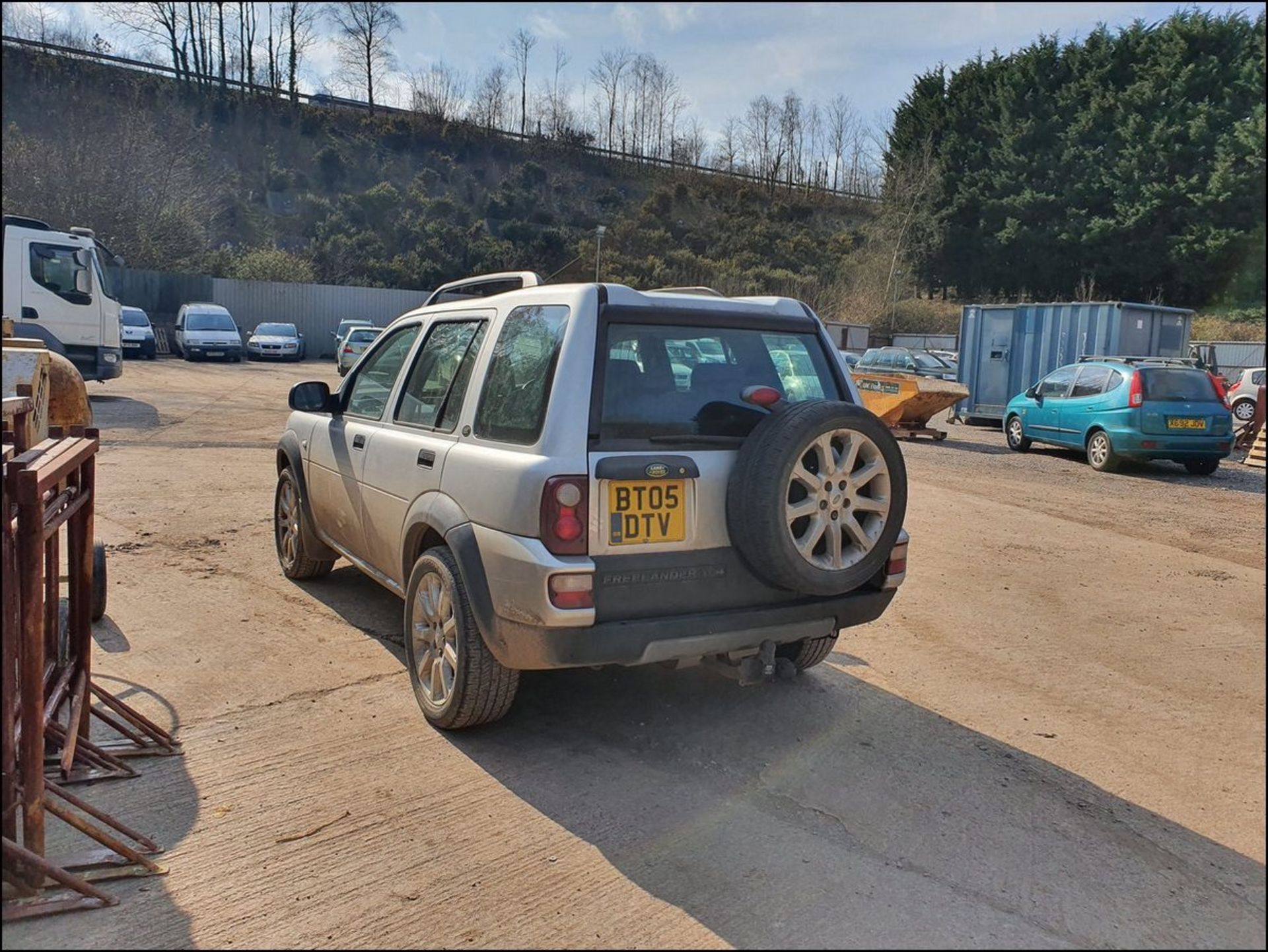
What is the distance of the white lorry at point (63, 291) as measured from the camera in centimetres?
1580

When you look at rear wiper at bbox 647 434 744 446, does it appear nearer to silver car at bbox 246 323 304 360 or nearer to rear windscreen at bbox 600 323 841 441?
rear windscreen at bbox 600 323 841 441

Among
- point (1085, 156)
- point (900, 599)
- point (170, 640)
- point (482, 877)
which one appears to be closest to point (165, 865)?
point (482, 877)

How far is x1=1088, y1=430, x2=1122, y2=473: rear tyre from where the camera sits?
13.3 meters

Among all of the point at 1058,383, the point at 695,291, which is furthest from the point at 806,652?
the point at 1058,383

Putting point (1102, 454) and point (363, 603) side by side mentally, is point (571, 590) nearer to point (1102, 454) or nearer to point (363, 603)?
point (363, 603)

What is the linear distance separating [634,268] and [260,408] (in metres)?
22.4

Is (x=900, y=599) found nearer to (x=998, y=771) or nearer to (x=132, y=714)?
(x=998, y=771)

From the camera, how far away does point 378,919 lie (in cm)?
266

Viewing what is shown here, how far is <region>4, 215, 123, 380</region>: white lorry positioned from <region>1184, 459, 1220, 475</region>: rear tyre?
18.4 m

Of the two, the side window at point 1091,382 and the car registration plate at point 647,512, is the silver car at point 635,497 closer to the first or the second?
the car registration plate at point 647,512

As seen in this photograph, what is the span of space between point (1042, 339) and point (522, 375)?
18.9 meters

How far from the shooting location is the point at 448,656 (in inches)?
153

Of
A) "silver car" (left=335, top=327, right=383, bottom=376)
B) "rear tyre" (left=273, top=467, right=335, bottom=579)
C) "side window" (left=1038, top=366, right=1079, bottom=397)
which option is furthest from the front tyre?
"silver car" (left=335, top=327, right=383, bottom=376)

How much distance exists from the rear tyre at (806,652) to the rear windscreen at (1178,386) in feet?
34.7
